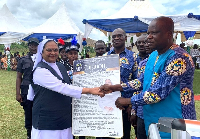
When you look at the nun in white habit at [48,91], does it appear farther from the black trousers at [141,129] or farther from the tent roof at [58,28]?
the tent roof at [58,28]

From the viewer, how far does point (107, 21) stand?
8.68m

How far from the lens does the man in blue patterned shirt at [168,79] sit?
175 centimetres

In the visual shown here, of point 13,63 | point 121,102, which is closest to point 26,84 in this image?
point 121,102

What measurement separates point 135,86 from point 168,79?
28.3 inches

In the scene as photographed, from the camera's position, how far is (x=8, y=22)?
18.7 metres

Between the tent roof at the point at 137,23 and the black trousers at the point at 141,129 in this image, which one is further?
the tent roof at the point at 137,23

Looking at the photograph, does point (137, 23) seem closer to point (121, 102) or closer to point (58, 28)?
point (121, 102)

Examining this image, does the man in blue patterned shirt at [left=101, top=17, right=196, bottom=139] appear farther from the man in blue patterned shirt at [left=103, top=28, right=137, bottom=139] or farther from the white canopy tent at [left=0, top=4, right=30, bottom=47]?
the white canopy tent at [left=0, top=4, right=30, bottom=47]

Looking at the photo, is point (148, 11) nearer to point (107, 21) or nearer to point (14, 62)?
point (107, 21)

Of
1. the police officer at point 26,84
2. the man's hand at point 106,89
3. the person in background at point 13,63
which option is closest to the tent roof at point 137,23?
the police officer at point 26,84

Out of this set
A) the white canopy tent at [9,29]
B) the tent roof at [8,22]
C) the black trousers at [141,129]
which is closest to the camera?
the black trousers at [141,129]

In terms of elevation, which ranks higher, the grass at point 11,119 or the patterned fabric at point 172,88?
the patterned fabric at point 172,88

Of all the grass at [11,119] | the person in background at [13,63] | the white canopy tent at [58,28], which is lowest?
the grass at [11,119]

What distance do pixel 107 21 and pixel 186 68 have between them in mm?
7229
